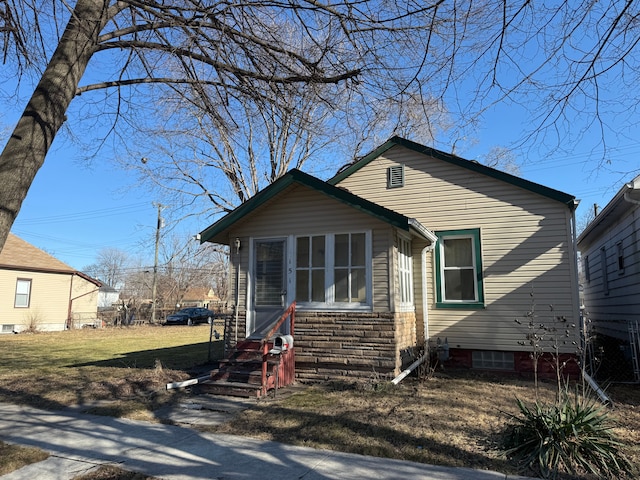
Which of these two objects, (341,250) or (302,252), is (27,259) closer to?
(302,252)

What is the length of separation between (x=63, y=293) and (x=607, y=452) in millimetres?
29786

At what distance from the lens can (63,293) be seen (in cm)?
2727

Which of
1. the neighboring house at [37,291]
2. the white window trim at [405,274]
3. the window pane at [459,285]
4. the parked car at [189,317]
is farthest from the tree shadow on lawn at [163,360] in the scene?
the parked car at [189,317]

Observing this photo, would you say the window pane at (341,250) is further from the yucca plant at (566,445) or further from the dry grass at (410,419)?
the yucca plant at (566,445)

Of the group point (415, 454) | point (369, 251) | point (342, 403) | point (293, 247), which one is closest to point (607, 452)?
point (415, 454)

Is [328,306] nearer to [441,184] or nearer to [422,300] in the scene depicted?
[422,300]

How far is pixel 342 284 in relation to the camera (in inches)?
342

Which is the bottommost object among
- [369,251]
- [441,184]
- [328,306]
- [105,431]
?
[105,431]

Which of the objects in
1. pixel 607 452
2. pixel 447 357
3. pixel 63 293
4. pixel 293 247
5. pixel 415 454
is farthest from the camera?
pixel 63 293

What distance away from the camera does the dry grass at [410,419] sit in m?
4.74

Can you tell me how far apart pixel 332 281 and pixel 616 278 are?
25.2 feet

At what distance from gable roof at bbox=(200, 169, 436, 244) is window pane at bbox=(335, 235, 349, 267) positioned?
2.61 feet

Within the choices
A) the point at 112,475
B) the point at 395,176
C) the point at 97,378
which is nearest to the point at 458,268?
the point at 395,176

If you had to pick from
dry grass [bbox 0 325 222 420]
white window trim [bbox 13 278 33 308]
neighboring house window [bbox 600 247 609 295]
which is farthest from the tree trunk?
white window trim [bbox 13 278 33 308]
